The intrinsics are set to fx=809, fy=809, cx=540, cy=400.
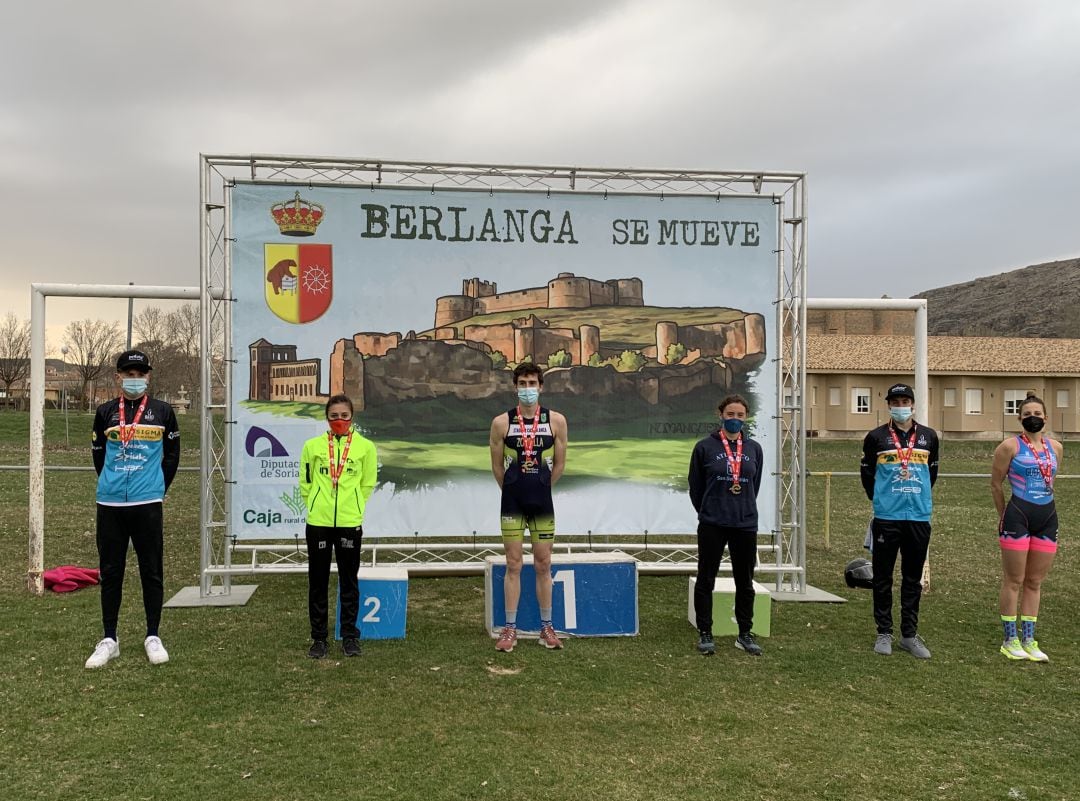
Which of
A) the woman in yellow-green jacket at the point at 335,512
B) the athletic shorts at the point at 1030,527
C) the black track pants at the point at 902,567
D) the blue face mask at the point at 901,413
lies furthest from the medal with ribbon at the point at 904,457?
the woman in yellow-green jacket at the point at 335,512

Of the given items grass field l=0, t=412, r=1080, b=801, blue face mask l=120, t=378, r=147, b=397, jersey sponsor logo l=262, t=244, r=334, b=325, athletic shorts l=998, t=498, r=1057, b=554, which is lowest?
grass field l=0, t=412, r=1080, b=801

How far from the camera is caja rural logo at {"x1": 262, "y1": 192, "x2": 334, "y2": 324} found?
7.28 m

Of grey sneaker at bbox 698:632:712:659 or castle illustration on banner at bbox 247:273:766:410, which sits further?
castle illustration on banner at bbox 247:273:766:410

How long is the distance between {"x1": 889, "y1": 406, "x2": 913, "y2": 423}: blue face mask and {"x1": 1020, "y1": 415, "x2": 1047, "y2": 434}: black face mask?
2.39ft

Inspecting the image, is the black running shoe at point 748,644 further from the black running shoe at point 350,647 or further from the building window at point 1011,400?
the building window at point 1011,400

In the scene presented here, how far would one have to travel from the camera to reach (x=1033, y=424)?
5.62 metres

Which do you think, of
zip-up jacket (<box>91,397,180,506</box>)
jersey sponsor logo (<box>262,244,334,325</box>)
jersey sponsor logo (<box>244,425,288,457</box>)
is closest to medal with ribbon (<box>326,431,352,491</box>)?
zip-up jacket (<box>91,397,180,506</box>)

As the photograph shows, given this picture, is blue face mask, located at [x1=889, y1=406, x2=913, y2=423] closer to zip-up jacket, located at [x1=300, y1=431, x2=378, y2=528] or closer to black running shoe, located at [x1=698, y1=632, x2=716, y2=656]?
black running shoe, located at [x1=698, y1=632, x2=716, y2=656]

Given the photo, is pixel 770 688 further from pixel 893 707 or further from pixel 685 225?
pixel 685 225

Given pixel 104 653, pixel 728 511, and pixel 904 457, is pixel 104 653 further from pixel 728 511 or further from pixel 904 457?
pixel 904 457

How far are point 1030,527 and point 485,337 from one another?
4.65 m

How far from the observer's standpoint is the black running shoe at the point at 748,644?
5832 mm

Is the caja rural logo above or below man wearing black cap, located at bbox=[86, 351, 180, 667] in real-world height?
above

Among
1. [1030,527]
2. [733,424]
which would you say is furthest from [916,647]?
[733,424]
